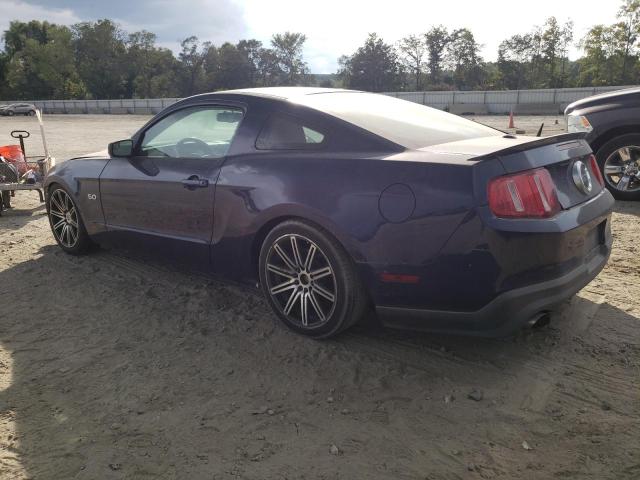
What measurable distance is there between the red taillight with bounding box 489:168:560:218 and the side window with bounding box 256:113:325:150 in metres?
1.09

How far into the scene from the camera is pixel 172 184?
3.96m

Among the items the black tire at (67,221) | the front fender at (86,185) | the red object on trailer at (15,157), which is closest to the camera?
the front fender at (86,185)

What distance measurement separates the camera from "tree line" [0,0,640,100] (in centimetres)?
6034

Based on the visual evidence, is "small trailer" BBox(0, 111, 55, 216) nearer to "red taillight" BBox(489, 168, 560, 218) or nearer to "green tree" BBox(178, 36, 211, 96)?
"red taillight" BBox(489, 168, 560, 218)

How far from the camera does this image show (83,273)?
4809mm

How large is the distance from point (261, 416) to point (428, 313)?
1.01 meters

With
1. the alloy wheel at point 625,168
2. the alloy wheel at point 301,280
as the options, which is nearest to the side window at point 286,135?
the alloy wheel at point 301,280

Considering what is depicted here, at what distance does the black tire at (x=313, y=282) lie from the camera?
315 cm

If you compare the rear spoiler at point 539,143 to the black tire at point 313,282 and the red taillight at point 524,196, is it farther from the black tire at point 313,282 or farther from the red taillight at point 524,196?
the black tire at point 313,282

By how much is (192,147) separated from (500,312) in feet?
8.15

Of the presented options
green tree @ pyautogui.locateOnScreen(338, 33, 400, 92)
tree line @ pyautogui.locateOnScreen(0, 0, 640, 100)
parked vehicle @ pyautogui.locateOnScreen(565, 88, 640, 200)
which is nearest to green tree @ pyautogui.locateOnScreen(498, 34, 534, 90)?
tree line @ pyautogui.locateOnScreen(0, 0, 640, 100)

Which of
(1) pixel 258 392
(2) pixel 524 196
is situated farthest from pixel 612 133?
(1) pixel 258 392

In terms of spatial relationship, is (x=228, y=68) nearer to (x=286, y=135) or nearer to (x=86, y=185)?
(x=86, y=185)

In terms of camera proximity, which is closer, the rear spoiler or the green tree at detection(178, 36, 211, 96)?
the rear spoiler
